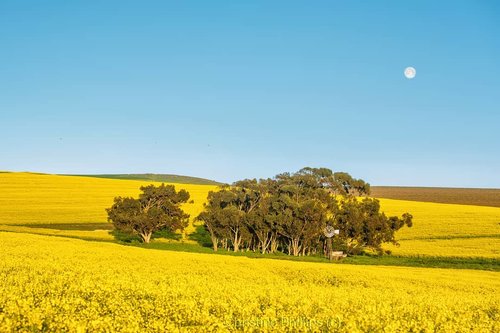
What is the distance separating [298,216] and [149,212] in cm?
1776

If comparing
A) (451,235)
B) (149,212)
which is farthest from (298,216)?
(451,235)

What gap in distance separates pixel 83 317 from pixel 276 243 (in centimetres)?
5058

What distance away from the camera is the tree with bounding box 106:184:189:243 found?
5709cm

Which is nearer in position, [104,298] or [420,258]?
[104,298]

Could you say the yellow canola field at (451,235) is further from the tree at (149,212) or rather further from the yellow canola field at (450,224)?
the tree at (149,212)

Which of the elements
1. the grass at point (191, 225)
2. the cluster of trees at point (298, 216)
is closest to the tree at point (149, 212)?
the grass at point (191, 225)

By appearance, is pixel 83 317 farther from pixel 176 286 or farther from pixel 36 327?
pixel 176 286

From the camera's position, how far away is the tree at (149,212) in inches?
2248

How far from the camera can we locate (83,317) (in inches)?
421

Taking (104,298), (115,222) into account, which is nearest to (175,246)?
(115,222)

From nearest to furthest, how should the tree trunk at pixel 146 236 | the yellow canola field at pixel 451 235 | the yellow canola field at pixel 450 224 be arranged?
1. the yellow canola field at pixel 451 235
2. the tree trunk at pixel 146 236
3. the yellow canola field at pixel 450 224

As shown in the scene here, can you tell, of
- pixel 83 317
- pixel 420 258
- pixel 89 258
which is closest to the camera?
pixel 83 317

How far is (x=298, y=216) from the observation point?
55312 millimetres

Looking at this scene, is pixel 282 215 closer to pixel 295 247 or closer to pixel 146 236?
pixel 295 247
